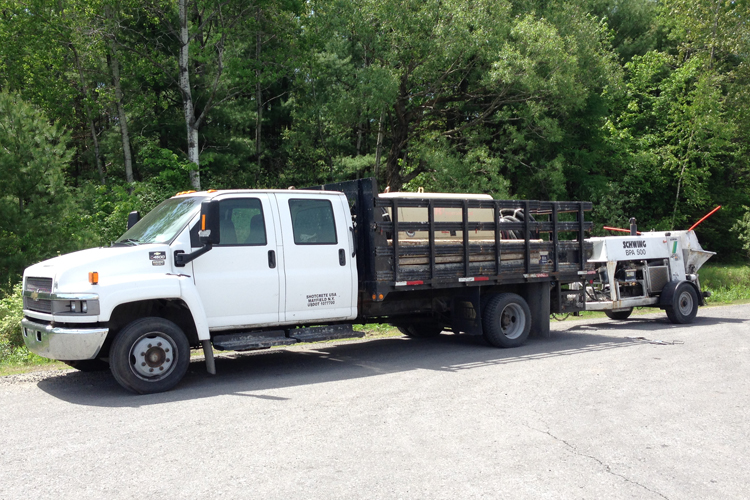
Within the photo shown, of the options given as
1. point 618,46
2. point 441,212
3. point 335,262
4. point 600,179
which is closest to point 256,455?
point 335,262

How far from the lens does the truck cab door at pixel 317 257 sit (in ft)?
28.3

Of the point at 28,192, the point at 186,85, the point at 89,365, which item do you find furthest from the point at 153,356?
the point at 186,85

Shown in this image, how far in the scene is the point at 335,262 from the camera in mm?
9016

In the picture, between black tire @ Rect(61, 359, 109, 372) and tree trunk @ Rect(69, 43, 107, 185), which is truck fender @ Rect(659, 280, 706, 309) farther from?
tree trunk @ Rect(69, 43, 107, 185)

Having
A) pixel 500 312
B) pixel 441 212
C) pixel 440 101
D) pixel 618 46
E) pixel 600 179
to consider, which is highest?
pixel 618 46

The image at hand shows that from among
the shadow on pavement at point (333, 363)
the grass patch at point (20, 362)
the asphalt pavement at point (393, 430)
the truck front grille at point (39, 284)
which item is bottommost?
the asphalt pavement at point (393, 430)

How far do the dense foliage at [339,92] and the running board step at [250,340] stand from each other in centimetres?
1037

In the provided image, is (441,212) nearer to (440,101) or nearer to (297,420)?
(297,420)

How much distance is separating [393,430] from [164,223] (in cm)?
414

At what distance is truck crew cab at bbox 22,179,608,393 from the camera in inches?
289

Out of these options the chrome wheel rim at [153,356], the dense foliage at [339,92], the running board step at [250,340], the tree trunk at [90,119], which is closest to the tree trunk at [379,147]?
the dense foliage at [339,92]

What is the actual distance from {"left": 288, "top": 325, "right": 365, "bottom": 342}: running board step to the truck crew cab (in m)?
0.02

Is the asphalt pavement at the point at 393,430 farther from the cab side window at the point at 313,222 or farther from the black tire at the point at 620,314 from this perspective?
the black tire at the point at 620,314

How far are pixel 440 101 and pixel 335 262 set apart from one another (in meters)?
19.7
